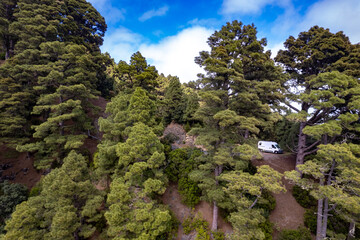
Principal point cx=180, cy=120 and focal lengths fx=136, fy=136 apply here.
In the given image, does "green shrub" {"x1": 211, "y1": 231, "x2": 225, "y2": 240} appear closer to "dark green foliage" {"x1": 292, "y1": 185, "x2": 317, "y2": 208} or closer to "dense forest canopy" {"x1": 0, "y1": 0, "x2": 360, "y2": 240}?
"dense forest canopy" {"x1": 0, "y1": 0, "x2": 360, "y2": 240}

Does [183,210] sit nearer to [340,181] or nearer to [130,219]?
[130,219]

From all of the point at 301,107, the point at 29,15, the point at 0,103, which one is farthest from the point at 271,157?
the point at 29,15

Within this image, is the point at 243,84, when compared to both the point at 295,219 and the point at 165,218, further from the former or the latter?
the point at 295,219

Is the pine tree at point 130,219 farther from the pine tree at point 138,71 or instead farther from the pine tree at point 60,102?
the pine tree at point 138,71

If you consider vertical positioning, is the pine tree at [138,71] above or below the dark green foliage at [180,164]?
above

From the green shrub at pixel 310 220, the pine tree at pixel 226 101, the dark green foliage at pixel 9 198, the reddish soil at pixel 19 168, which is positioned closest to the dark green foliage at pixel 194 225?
the pine tree at pixel 226 101

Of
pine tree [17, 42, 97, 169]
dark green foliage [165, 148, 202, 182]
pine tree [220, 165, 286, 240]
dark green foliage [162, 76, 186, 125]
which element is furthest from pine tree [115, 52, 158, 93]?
pine tree [220, 165, 286, 240]
